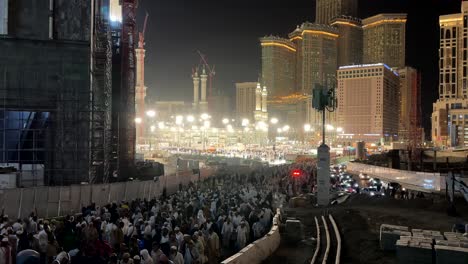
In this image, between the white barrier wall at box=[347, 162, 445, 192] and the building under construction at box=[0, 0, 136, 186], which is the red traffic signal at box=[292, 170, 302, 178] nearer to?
the white barrier wall at box=[347, 162, 445, 192]

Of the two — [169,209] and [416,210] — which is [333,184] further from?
[169,209]

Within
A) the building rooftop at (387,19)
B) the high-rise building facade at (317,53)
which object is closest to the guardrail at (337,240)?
the high-rise building facade at (317,53)

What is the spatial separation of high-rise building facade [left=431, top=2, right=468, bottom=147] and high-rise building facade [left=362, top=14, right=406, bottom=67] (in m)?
69.6

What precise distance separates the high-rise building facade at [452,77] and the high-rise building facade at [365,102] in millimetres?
19810

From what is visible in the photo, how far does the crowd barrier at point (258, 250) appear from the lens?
955cm

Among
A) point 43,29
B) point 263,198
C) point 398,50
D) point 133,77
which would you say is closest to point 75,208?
point 263,198

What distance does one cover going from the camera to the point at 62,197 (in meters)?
16.0

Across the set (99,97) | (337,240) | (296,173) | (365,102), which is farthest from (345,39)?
(337,240)

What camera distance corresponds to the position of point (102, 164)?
2448cm

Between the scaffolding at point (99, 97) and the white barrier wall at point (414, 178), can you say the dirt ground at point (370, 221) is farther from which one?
the scaffolding at point (99, 97)

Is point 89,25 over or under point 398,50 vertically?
under

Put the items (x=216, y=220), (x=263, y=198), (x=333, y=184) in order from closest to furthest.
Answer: (x=216, y=220) < (x=263, y=198) < (x=333, y=184)

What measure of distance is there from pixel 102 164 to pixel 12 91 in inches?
251

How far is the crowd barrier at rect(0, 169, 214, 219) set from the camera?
1471 cm
